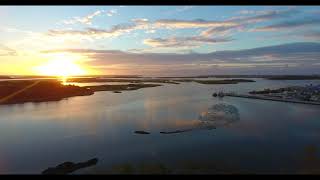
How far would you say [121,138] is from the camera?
934cm

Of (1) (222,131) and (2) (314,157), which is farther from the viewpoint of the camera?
(1) (222,131)

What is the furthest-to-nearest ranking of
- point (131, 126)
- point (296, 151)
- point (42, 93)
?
point (42, 93)
point (131, 126)
point (296, 151)

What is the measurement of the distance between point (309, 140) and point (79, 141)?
240 inches

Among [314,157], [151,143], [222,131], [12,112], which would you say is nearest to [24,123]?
[12,112]

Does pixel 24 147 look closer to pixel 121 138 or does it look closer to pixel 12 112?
pixel 121 138

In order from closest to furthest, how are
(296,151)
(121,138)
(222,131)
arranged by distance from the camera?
(296,151), (121,138), (222,131)

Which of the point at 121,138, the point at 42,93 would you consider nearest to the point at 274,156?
the point at 121,138

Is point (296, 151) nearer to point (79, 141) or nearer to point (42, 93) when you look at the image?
point (79, 141)

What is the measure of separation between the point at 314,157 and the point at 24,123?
9.36 m
